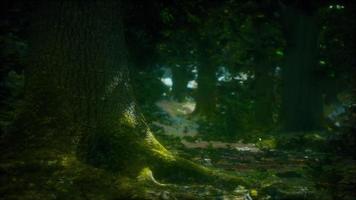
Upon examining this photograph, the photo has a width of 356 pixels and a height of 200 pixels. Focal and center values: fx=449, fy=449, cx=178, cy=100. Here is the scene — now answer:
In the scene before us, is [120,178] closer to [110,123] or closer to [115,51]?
[110,123]

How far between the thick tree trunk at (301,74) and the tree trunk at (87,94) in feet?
48.8

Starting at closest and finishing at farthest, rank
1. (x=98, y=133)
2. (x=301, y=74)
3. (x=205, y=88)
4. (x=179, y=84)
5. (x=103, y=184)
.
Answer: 1. (x=103, y=184)
2. (x=98, y=133)
3. (x=301, y=74)
4. (x=205, y=88)
5. (x=179, y=84)

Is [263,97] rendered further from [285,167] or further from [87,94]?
[87,94]

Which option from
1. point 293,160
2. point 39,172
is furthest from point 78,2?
point 293,160

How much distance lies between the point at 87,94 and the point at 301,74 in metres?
16.1

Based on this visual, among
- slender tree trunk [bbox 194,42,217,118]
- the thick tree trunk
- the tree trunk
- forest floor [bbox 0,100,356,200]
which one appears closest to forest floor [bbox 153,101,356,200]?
forest floor [bbox 0,100,356,200]

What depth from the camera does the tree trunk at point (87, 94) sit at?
273 inches

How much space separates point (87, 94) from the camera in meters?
7.16

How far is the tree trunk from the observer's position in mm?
6938

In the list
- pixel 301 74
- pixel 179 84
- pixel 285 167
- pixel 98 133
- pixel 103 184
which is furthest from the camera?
pixel 179 84

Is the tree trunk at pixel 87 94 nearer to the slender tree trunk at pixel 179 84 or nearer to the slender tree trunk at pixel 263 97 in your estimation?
the slender tree trunk at pixel 263 97

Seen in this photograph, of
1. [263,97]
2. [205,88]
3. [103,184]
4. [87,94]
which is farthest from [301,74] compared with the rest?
[103,184]

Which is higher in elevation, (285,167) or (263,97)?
(263,97)

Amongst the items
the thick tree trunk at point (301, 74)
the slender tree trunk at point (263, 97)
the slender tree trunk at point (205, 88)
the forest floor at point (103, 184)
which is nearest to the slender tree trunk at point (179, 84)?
the slender tree trunk at point (205, 88)
